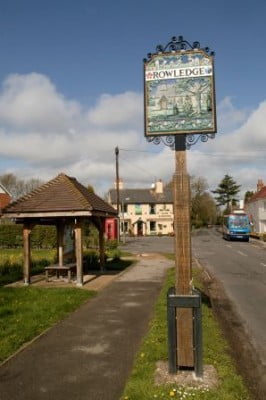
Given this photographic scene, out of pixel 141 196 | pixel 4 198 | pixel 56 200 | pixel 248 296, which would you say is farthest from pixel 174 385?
pixel 141 196

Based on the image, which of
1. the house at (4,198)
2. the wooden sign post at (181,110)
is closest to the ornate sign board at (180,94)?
the wooden sign post at (181,110)

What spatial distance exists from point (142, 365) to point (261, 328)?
4.29 metres

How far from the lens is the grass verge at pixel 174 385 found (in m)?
5.44

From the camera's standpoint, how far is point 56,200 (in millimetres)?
15594

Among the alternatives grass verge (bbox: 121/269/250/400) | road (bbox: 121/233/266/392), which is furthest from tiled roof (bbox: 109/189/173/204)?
grass verge (bbox: 121/269/250/400)

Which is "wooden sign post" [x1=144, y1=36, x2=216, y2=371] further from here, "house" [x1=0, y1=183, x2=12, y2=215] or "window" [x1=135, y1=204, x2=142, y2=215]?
"window" [x1=135, y1=204, x2=142, y2=215]

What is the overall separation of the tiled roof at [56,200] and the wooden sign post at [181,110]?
8433 mm

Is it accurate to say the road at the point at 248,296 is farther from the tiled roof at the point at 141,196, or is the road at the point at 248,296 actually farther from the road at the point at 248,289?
the tiled roof at the point at 141,196

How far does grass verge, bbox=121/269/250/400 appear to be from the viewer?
17.8ft

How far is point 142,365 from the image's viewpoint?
6.55 meters

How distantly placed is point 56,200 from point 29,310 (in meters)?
5.56

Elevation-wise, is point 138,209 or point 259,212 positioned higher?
point 138,209

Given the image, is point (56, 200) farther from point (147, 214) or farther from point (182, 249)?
point (147, 214)

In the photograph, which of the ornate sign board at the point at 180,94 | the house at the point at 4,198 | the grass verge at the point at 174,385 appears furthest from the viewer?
the house at the point at 4,198
